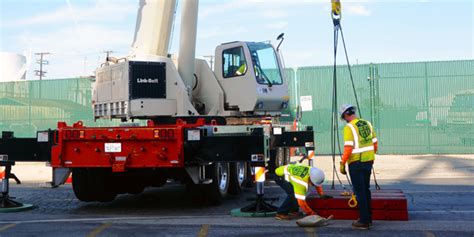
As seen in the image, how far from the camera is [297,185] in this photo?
848 centimetres

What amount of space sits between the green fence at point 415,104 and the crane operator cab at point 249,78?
626 inches

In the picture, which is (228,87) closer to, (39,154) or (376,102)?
(39,154)

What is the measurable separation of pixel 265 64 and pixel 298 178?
3.94 meters

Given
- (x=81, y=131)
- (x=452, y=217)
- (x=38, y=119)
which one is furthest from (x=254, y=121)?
(x=38, y=119)

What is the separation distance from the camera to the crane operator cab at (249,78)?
11359 millimetres

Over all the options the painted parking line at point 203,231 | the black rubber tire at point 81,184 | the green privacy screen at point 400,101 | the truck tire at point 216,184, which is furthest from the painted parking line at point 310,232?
the green privacy screen at point 400,101

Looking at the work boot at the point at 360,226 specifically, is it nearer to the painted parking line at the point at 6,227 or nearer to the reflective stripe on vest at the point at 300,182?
the reflective stripe on vest at the point at 300,182

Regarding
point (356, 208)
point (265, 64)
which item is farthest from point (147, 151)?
point (265, 64)

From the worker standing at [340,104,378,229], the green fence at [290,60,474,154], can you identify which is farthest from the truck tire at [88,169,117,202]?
the green fence at [290,60,474,154]

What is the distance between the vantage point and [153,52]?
36.5 ft

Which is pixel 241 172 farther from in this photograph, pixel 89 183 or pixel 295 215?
pixel 295 215

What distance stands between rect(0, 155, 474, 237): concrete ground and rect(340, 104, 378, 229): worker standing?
32 centimetres

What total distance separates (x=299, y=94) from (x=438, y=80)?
6.69 m

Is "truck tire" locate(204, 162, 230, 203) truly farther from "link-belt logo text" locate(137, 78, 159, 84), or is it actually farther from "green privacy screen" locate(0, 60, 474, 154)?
"green privacy screen" locate(0, 60, 474, 154)
